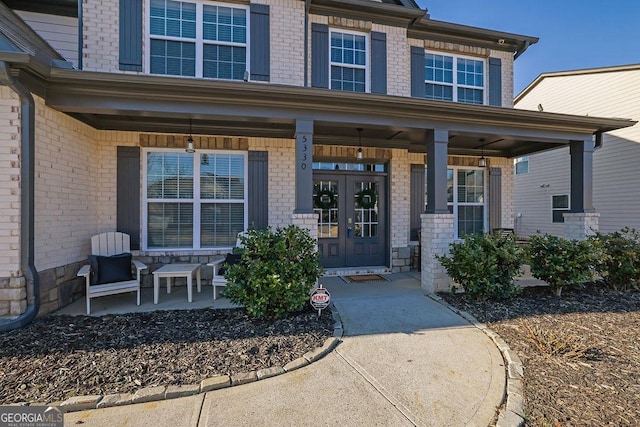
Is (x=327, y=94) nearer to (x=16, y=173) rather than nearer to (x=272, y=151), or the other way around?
(x=272, y=151)

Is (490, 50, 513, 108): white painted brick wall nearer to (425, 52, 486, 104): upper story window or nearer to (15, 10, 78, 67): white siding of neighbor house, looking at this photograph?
(425, 52, 486, 104): upper story window

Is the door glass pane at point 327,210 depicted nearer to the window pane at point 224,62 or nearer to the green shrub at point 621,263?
the window pane at point 224,62

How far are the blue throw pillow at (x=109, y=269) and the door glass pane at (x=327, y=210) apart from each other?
11.8 feet

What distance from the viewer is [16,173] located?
145 inches

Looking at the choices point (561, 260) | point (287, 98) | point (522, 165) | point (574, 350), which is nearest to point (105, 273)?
point (287, 98)

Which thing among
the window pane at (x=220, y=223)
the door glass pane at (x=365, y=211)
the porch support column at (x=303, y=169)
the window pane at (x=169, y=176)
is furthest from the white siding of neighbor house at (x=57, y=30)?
the door glass pane at (x=365, y=211)

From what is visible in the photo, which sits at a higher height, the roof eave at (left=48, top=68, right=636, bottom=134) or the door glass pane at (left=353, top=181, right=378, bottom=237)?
the roof eave at (left=48, top=68, right=636, bottom=134)

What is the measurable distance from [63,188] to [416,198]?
6.49 meters

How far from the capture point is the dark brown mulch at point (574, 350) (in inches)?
89.4

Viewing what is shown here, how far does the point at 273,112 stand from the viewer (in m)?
4.65

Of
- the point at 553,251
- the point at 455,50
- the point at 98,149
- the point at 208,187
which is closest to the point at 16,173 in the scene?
the point at 98,149

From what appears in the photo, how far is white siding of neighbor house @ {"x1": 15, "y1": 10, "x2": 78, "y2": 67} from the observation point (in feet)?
20.0

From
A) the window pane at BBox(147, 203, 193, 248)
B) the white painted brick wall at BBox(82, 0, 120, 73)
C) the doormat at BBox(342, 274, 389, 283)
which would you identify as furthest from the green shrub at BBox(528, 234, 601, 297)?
the white painted brick wall at BBox(82, 0, 120, 73)

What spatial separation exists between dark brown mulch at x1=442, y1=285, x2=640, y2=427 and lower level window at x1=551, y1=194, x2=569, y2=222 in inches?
248
